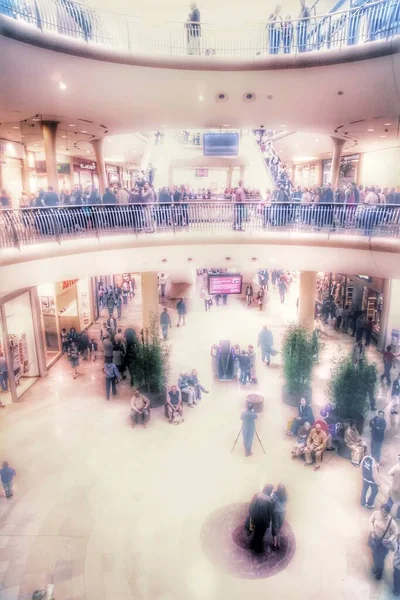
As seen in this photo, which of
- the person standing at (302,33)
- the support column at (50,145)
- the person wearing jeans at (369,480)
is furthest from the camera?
the support column at (50,145)

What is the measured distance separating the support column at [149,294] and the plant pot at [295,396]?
6.50m

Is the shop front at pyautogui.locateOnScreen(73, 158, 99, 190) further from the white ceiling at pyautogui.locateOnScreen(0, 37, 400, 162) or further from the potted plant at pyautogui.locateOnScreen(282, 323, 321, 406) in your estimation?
the potted plant at pyautogui.locateOnScreen(282, 323, 321, 406)

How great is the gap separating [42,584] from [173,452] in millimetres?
3965

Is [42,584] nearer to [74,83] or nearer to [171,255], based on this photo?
[171,255]

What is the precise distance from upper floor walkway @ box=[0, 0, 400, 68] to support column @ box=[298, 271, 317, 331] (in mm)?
8112

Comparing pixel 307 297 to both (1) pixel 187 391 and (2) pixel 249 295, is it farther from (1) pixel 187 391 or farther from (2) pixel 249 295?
(1) pixel 187 391

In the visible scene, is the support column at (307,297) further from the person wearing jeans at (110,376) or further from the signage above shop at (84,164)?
the signage above shop at (84,164)

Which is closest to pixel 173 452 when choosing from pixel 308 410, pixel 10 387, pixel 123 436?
pixel 123 436

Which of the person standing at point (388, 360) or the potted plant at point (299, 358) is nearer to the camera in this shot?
the potted plant at point (299, 358)

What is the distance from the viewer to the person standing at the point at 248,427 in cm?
970

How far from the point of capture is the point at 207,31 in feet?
41.7

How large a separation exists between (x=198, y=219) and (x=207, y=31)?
5.62 meters

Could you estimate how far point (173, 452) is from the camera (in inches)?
401

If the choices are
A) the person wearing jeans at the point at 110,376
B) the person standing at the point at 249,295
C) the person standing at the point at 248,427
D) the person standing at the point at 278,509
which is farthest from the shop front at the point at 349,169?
the person standing at the point at 278,509
